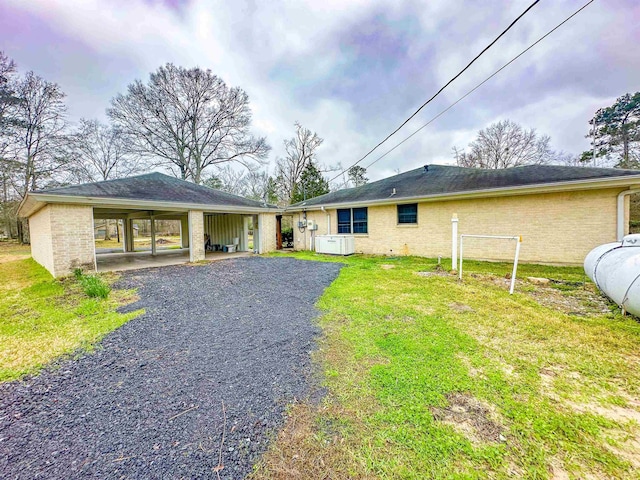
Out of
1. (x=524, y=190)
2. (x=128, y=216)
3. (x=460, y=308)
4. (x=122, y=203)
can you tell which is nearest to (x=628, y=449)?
(x=460, y=308)

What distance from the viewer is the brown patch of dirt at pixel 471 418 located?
5.70 ft

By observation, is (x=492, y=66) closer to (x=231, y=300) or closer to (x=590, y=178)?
(x=590, y=178)

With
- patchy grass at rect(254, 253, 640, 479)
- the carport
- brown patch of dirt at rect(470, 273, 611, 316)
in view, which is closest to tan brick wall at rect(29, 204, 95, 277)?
the carport

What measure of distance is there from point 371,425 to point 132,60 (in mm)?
18146

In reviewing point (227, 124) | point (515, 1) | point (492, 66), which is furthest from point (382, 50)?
point (227, 124)

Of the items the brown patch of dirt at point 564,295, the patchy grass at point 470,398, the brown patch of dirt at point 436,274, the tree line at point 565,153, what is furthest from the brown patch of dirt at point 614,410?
the tree line at point 565,153

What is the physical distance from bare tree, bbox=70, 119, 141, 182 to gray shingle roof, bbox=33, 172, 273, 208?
37.4ft

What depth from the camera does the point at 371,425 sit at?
6.07ft

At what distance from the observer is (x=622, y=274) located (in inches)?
149

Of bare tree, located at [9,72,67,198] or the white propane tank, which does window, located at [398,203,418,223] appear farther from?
bare tree, located at [9,72,67,198]

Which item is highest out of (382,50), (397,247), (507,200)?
(382,50)

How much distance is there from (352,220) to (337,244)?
1689 mm

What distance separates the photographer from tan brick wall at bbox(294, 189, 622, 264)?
7328 millimetres

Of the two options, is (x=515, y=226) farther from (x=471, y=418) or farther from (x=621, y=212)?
(x=471, y=418)
